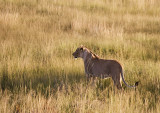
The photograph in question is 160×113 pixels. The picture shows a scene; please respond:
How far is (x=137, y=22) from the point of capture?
1127 centimetres

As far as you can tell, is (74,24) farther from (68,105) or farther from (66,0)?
(68,105)

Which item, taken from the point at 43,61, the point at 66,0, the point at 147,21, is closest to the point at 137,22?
the point at 147,21

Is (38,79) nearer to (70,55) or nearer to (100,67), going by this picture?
(100,67)

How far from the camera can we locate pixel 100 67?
5.15 m

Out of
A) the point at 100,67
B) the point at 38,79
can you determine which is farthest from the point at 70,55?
the point at 100,67

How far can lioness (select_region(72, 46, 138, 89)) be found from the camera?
191 inches

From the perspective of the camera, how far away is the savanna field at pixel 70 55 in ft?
13.8

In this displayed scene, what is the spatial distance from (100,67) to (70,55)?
1.90 m

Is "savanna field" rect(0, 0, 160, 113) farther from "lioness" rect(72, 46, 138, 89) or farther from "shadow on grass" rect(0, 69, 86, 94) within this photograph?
"lioness" rect(72, 46, 138, 89)

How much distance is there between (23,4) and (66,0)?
222cm

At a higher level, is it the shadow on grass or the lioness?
the lioness

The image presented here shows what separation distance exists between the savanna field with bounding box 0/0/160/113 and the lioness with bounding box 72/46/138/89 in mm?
167

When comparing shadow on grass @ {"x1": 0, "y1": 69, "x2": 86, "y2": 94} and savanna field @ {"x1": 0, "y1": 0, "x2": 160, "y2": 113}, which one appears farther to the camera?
shadow on grass @ {"x1": 0, "y1": 69, "x2": 86, "y2": 94}

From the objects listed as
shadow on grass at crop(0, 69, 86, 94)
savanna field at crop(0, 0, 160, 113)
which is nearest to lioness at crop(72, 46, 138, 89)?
savanna field at crop(0, 0, 160, 113)
